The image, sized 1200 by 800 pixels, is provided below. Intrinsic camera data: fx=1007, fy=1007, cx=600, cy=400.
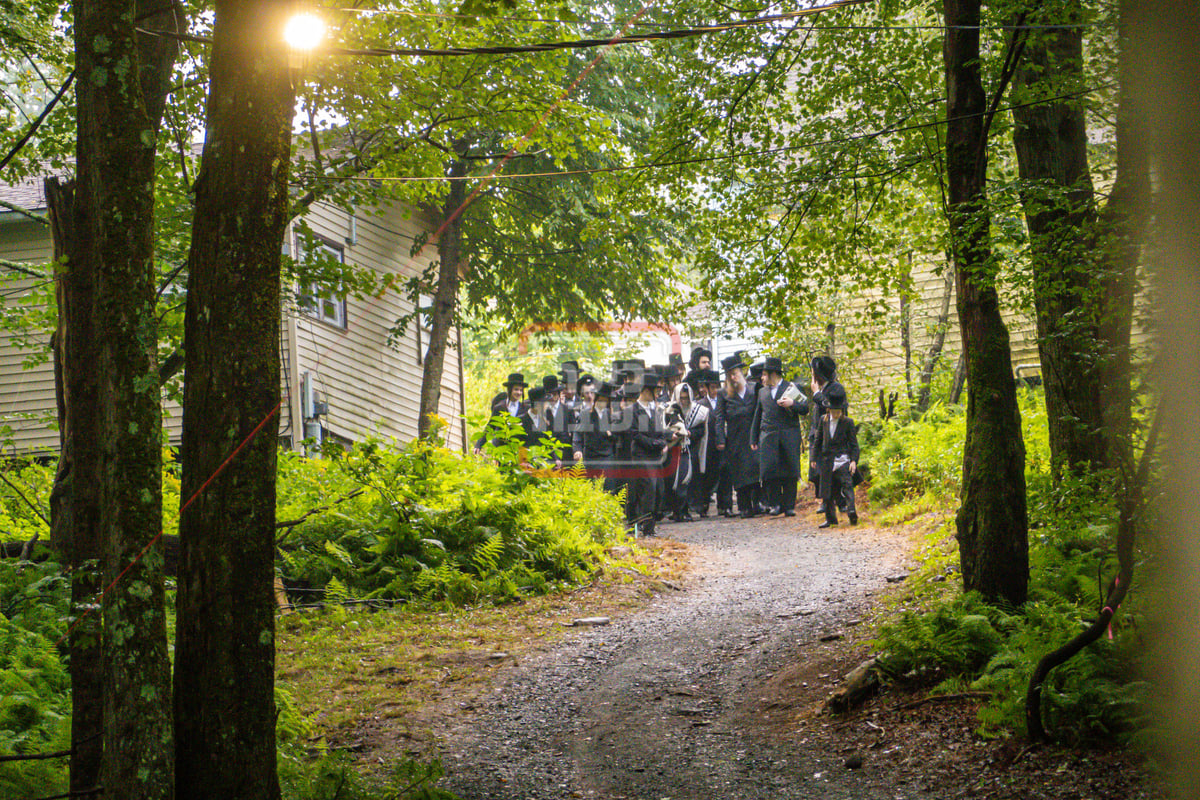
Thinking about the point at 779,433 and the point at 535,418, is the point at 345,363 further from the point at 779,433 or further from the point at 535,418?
the point at 779,433

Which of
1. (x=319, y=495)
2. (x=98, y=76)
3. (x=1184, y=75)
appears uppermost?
(x=98, y=76)

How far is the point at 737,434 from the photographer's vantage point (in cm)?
1827

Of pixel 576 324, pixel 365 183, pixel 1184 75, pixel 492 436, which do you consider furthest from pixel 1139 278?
pixel 576 324

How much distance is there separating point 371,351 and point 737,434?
319 inches

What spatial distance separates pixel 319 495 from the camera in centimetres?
1139

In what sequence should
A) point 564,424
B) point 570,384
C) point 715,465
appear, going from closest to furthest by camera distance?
point 715,465, point 564,424, point 570,384

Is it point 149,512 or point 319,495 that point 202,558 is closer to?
point 149,512

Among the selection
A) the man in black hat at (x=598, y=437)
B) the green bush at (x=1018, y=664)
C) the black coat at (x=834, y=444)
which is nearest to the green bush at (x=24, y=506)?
the green bush at (x=1018, y=664)

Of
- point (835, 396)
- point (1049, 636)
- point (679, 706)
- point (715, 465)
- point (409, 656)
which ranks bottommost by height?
point (679, 706)

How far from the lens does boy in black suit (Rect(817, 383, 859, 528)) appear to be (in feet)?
47.4

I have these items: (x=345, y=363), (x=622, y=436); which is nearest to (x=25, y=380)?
(x=345, y=363)

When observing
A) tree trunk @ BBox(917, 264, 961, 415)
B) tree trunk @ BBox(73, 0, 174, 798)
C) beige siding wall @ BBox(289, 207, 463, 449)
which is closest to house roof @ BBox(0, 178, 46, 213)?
beige siding wall @ BBox(289, 207, 463, 449)

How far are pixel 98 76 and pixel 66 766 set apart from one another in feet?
10.6

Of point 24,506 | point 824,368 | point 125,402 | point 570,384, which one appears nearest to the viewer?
point 125,402
